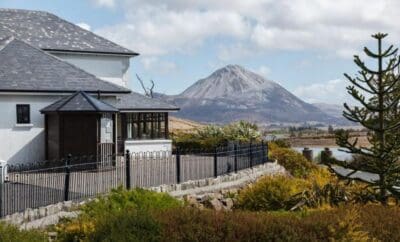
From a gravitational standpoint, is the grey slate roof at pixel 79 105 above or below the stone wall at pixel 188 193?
above

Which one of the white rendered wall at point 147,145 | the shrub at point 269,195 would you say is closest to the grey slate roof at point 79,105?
the white rendered wall at point 147,145

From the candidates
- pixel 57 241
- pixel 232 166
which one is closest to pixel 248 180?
pixel 232 166

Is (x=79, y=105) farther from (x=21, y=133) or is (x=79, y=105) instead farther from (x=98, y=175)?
(x=98, y=175)

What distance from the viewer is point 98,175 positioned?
62.0 ft

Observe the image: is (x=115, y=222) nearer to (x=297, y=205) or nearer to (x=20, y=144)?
(x=297, y=205)

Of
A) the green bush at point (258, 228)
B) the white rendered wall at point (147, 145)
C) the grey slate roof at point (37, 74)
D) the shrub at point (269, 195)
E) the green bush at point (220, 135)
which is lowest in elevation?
the shrub at point (269, 195)

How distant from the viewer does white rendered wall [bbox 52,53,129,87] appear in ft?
113

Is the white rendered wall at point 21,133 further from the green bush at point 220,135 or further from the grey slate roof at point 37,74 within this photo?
the green bush at point 220,135

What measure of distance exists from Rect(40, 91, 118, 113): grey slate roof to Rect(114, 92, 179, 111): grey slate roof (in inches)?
287

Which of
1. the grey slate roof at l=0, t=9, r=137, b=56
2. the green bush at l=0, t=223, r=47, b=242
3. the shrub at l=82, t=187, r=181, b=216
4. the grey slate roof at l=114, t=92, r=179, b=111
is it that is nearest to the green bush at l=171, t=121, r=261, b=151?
the grey slate roof at l=114, t=92, r=179, b=111

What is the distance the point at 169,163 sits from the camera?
69.8 ft

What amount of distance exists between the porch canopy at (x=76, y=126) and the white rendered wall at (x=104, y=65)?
8996 millimetres

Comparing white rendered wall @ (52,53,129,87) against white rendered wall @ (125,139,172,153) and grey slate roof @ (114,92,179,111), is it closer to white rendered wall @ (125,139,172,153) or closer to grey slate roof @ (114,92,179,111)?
grey slate roof @ (114,92,179,111)

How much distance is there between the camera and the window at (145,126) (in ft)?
114
